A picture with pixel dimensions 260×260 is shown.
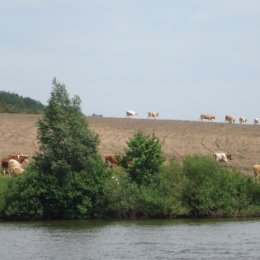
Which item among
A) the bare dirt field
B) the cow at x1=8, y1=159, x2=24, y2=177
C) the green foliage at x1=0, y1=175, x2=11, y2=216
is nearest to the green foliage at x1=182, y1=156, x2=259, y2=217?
the bare dirt field

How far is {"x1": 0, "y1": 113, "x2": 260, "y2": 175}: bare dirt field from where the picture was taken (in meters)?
75.1

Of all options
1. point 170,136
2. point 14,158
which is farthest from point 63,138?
point 170,136

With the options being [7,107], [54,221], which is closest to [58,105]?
[54,221]

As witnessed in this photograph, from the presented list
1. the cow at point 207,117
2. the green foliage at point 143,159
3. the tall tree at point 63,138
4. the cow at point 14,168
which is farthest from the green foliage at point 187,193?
the cow at point 207,117

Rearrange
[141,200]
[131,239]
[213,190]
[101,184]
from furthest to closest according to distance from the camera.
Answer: [213,190]
[101,184]
[141,200]
[131,239]

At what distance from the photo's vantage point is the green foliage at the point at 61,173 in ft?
184

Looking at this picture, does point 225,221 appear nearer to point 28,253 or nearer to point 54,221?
point 54,221

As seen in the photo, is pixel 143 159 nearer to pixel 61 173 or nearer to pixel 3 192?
pixel 61 173

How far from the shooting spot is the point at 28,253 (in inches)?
1714

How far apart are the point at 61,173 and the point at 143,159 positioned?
5003 millimetres

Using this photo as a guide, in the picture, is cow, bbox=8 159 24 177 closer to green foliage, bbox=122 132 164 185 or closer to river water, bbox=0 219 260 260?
green foliage, bbox=122 132 164 185

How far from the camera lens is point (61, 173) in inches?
2258

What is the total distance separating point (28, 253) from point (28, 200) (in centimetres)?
1273

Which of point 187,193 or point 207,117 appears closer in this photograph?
point 187,193
